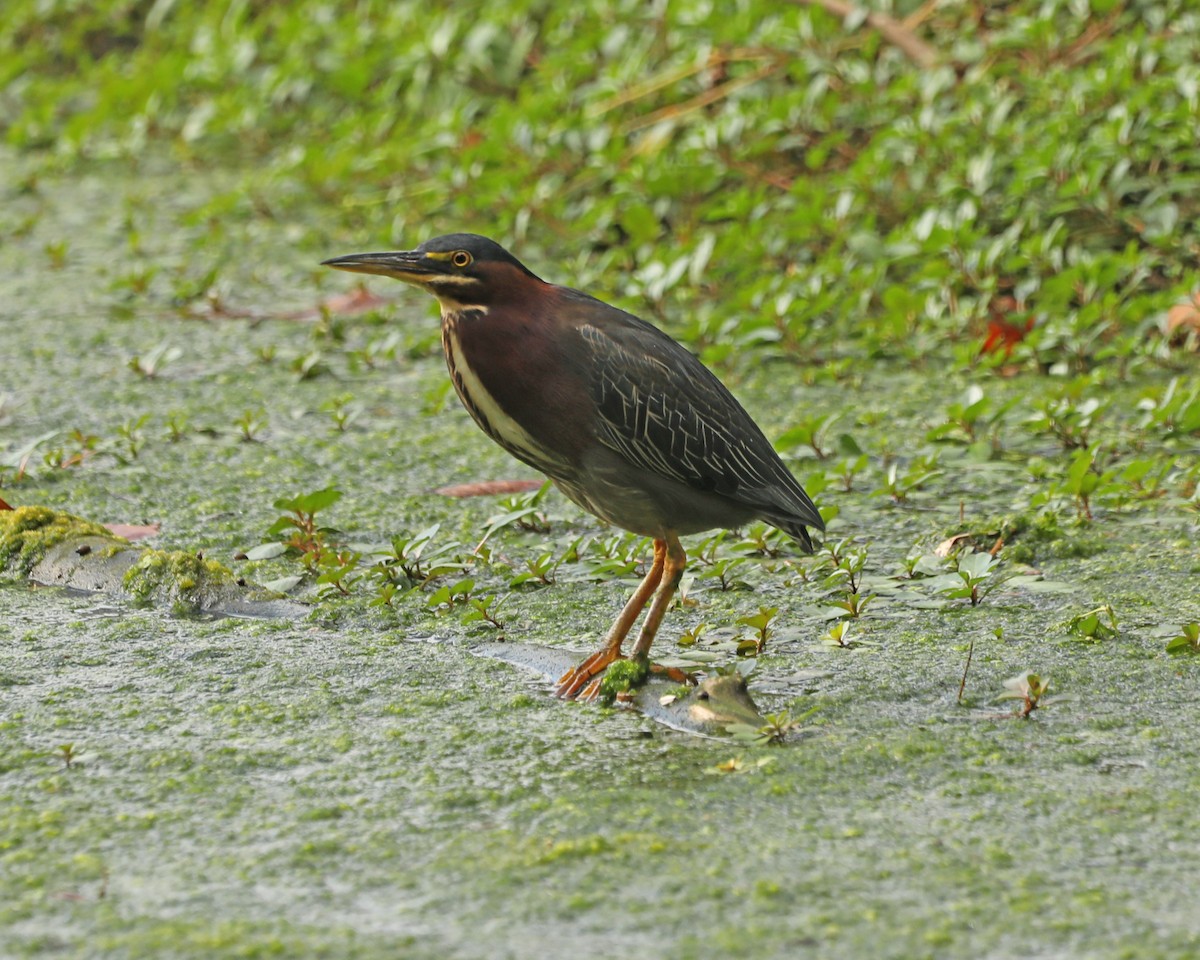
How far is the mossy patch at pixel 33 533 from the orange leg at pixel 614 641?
1.32 meters

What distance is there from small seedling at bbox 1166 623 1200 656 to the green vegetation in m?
0.02

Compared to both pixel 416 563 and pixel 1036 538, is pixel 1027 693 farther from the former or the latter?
pixel 416 563

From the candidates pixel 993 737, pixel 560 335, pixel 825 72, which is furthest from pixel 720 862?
pixel 825 72

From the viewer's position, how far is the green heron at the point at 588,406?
3.38 metres

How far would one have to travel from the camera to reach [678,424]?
3.51 metres

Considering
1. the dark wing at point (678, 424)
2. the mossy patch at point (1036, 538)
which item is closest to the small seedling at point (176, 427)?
the dark wing at point (678, 424)

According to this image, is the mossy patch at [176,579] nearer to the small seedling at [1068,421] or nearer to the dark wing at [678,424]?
the dark wing at [678,424]

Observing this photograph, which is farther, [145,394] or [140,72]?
[140,72]

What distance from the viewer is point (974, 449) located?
184 inches

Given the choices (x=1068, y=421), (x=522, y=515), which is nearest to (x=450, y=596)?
(x=522, y=515)

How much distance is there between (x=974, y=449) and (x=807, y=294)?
1274mm

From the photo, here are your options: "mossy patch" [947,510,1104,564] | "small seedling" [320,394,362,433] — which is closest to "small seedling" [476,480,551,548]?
"small seedling" [320,394,362,433]

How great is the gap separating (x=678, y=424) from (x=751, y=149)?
11.0 feet

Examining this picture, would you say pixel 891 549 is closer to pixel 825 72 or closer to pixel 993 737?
pixel 993 737
